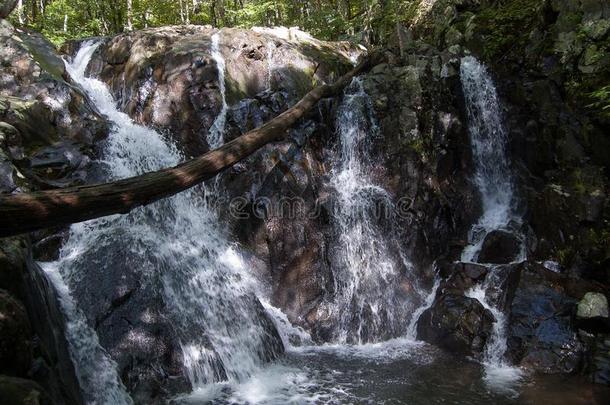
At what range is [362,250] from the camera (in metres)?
9.72

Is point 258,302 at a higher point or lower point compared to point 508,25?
lower

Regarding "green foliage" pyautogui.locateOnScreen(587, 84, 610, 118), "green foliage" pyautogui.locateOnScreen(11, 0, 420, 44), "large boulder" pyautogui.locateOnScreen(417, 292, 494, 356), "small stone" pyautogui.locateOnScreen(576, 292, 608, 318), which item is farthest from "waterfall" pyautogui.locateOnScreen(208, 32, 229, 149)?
"small stone" pyautogui.locateOnScreen(576, 292, 608, 318)

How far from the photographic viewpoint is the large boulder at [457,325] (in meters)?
7.93

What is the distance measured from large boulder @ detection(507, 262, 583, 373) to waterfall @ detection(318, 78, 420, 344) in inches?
84.6

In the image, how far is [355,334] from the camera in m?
8.66

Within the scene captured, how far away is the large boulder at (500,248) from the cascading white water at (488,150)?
80cm

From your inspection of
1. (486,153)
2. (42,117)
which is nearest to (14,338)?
(42,117)

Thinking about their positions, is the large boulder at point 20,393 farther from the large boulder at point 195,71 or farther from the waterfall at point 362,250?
the large boulder at point 195,71

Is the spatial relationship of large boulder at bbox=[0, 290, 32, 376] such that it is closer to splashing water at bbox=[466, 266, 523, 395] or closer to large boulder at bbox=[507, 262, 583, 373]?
splashing water at bbox=[466, 266, 523, 395]

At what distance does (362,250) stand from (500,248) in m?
3.31

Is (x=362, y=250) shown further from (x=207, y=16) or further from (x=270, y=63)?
(x=207, y=16)

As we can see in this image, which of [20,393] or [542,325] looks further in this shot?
[542,325]

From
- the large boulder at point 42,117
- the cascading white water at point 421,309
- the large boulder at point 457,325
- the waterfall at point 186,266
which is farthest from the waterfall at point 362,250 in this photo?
the large boulder at point 42,117

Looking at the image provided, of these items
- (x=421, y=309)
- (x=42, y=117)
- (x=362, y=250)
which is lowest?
(x=421, y=309)
